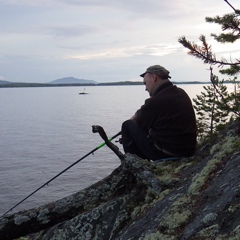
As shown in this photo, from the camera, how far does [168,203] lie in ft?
17.4

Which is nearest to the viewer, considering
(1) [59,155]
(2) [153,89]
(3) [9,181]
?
(2) [153,89]

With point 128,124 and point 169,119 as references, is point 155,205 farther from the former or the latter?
point 128,124

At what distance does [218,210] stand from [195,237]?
414 mm

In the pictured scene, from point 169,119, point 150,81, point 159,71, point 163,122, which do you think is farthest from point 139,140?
point 159,71

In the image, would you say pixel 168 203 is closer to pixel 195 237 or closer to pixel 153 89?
pixel 195 237

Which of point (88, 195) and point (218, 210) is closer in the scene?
point (218, 210)

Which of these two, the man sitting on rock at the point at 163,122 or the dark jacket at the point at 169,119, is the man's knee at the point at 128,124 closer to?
the man sitting on rock at the point at 163,122

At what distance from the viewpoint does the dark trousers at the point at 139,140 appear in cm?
758

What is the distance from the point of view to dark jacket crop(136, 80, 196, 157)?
732 centimetres

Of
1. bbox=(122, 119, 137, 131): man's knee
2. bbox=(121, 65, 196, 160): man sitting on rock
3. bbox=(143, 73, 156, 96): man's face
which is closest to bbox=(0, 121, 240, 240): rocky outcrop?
bbox=(121, 65, 196, 160): man sitting on rock

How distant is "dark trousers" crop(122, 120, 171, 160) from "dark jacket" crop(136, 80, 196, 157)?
101mm

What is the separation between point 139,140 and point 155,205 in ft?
7.12

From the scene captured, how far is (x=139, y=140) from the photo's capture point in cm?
762

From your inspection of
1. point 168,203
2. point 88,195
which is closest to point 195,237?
point 168,203
